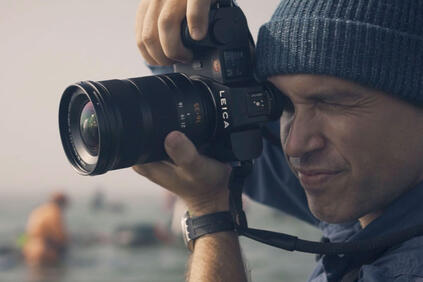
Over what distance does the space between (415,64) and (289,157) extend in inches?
11.9

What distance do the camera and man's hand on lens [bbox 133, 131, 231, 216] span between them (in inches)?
1.2

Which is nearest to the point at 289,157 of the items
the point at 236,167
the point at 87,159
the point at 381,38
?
the point at 236,167

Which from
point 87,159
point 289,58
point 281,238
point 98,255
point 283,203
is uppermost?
point 289,58

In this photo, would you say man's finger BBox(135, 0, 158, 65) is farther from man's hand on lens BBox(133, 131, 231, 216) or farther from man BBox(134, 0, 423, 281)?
man's hand on lens BBox(133, 131, 231, 216)

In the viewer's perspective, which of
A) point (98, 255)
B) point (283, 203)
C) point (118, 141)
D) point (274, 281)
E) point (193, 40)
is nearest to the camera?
point (118, 141)

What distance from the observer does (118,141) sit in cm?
117

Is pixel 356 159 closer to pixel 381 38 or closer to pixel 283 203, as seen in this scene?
pixel 381 38

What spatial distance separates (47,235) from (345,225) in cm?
418

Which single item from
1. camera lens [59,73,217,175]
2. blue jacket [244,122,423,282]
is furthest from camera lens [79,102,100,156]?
blue jacket [244,122,423,282]

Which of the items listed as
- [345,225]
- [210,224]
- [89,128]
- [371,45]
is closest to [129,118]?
[89,128]

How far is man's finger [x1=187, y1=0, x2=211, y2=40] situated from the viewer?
4.04 feet

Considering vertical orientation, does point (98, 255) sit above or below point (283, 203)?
below

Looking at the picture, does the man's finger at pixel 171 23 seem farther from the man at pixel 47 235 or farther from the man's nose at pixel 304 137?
the man at pixel 47 235

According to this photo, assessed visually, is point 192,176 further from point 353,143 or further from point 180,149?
point 353,143
